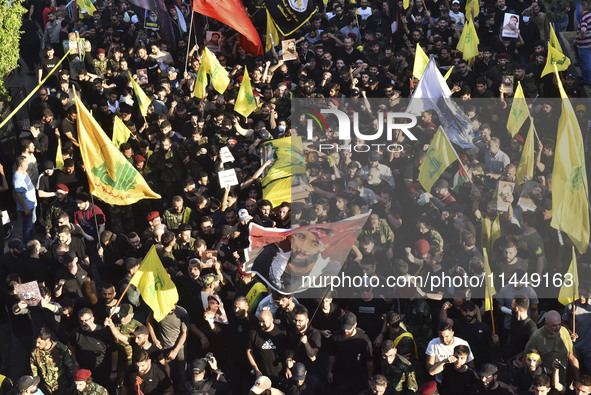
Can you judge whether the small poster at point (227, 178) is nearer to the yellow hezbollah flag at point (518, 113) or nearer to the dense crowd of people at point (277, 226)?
the dense crowd of people at point (277, 226)

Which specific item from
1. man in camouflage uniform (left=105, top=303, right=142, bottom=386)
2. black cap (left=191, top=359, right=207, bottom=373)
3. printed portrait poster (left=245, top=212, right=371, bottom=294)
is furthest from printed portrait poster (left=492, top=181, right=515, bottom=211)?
man in camouflage uniform (left=105, top=303, right=142, bottom=386)

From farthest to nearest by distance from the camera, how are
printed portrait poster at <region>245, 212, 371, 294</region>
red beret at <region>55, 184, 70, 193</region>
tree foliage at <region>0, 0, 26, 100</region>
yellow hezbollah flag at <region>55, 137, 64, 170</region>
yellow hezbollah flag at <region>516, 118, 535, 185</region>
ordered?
tree foliage at <region>0, 0, 26, 100</region> → yellow hezbollah flag at <region>55, 137, 64, 170</region> → red beret at <region>55, 184, 70, 193</region> → yellow hezbollah flag at <region>516, 118, 535, 185</region> → printed portrait poster at <region>245, 212, 371, 294</region>

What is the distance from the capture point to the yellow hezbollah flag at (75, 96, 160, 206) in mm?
11164

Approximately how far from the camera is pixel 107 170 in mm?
11344

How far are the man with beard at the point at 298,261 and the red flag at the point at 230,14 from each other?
25.6ft

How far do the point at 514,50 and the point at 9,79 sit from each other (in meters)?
10.9

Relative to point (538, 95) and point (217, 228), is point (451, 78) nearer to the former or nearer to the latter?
point (538, 95)

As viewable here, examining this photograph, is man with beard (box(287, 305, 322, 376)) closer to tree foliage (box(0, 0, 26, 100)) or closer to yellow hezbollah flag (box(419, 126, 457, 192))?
yellow hezbollah flag (box(419, 126, 457, 192))

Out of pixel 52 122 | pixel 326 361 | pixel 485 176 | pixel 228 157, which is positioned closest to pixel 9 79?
pixel 52 122

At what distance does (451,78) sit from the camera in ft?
52.8

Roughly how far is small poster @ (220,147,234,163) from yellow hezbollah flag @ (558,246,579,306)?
5.19 meters

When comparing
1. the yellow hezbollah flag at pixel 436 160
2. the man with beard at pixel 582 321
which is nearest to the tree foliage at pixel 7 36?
the yellow hezbollah flag at pixel 436 160

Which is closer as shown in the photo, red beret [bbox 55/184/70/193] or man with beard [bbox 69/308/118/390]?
man with beard [bbox 69/308/118/390]

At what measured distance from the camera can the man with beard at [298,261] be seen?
32.7 feet
